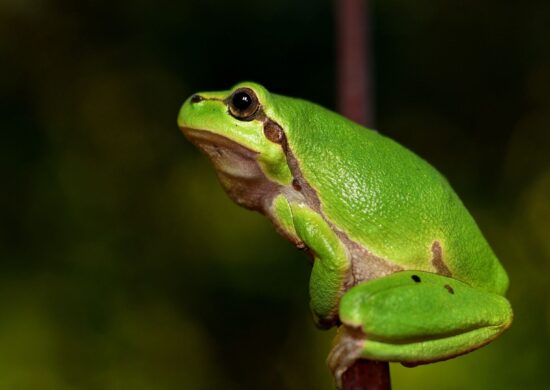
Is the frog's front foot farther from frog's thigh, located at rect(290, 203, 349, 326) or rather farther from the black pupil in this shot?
the black pupil

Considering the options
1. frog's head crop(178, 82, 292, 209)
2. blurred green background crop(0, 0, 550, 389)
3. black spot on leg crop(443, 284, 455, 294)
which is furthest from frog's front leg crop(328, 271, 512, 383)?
blurred green background crop(0, 0, 550, 389)

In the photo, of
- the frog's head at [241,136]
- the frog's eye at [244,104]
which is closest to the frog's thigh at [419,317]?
the frog's head at [241,136]

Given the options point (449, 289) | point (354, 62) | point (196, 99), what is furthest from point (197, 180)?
point (449, 289)

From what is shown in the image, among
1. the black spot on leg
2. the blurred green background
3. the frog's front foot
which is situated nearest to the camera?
the frog's front foot

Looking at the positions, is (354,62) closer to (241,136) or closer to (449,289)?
(241,136)

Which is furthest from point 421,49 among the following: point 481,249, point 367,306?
point 367,306

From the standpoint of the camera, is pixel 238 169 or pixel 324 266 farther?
pixel 238 169
